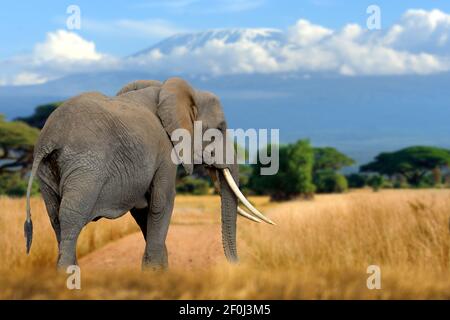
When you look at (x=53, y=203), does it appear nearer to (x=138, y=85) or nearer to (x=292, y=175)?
(x=138, y=85)

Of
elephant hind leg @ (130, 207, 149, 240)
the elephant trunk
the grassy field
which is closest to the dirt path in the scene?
the grassy field

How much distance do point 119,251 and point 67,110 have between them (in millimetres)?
8037

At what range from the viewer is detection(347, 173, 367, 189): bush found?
54.6 meters

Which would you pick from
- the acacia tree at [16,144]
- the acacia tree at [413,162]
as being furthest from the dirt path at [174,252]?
the acacia tree at [413,162]

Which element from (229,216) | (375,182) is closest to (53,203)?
(229,216)

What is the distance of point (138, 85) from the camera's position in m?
8.96

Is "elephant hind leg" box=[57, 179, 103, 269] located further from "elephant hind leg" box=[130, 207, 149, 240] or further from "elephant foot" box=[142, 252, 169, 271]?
"elephant hind leg" box=[130, 207, 149, 240]

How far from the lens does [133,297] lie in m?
5.16

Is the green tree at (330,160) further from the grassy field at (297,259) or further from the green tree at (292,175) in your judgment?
the grassy field at (297,259)

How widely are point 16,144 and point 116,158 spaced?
1493 inches

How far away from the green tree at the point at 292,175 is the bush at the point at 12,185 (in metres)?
12.2

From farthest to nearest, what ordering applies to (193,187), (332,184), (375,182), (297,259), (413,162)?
(413,162) → (375,182) → (332,184) → (193,187) → (297,259)

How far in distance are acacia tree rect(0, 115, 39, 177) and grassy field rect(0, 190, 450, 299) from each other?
25667 millimetres
